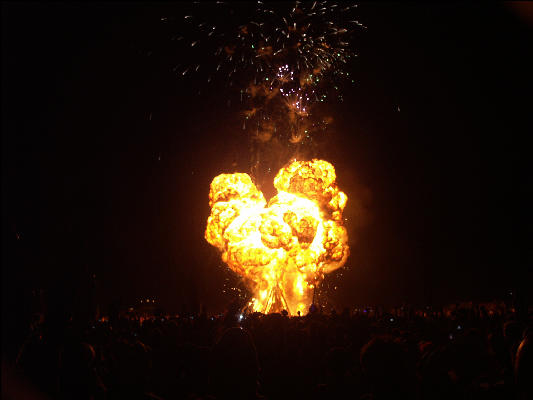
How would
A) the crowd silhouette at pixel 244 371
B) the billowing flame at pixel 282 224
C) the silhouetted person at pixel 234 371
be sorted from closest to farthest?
the crowd silhouette at pixel 244 371
the silhouetted person at pixel 234 371
the billowing flame at pixel 282 224

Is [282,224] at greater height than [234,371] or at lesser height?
greater

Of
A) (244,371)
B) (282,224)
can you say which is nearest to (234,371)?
(244,371)

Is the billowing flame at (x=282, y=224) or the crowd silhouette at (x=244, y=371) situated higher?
the billowing flame at (x=282, y=224)

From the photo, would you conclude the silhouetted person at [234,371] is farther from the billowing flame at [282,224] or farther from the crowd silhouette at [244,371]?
the billowing flame at [282,224]

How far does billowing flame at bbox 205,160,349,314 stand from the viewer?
1258 inches

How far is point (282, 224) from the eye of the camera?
31828 millimetres

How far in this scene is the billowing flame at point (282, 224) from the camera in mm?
31953

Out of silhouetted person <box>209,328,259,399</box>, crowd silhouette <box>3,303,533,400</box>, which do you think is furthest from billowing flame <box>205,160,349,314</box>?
silhouetted person <box>209,328,259,399</box>

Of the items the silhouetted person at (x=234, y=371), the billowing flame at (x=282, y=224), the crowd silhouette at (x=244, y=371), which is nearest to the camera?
the crowd silhouette at (x=244, y=371)

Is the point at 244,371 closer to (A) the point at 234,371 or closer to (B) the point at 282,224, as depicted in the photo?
(A) the point at 234,371

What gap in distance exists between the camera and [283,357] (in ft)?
25.0

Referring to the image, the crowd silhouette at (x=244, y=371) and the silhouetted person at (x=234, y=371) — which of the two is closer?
the crowd silhouette at (x=244, y=371)

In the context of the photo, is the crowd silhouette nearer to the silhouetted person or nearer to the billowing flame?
the silhouetted person

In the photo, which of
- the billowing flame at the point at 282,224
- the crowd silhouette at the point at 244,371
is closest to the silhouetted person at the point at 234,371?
the crowd silhouette at the point at 244,371
